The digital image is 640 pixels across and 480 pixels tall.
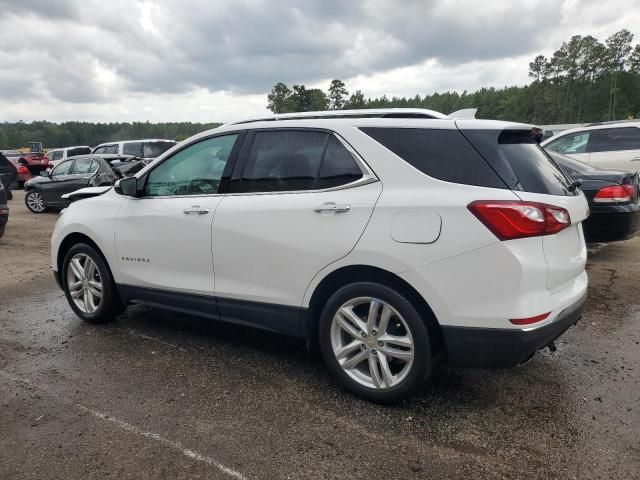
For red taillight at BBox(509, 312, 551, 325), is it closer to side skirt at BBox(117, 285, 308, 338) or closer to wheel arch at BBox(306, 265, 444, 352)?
wheel arch at BBox(306, 265, 444, 352)

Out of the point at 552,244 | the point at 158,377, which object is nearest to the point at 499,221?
the point at 552,244

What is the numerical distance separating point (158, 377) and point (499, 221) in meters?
2.46

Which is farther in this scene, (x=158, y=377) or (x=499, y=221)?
(x=158, y=377)

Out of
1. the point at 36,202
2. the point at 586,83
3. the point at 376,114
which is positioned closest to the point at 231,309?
the point at 376,114

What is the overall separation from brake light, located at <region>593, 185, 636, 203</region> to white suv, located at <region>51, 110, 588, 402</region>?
3174 mm

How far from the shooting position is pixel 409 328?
282cm

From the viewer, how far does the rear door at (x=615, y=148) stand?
29.5ft

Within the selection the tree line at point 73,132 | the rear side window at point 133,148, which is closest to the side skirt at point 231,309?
the rear side window at point 133,148

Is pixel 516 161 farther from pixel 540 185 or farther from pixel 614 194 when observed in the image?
pixel 614 194

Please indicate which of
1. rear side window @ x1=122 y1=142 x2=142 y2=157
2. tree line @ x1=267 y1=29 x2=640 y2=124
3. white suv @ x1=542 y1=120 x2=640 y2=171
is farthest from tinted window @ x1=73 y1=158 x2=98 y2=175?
tree line @ x1=267 y1=29 x2=640 y2=124

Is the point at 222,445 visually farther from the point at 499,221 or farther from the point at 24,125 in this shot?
the point at 24,125

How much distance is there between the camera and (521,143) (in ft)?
9.88

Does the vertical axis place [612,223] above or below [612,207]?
below

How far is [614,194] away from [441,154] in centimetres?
411
